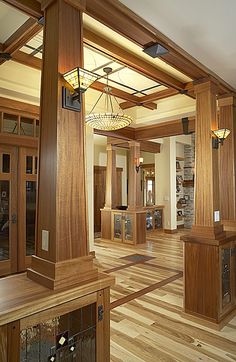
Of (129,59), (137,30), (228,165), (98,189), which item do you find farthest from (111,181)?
(137,30)

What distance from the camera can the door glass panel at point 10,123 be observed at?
4.35 m

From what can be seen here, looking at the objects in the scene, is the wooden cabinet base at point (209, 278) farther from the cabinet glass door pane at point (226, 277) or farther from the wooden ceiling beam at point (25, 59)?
the wooden ceiling beam at point (25, 59)

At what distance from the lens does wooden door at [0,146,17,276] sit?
14.1 feet

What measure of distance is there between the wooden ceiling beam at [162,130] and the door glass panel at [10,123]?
10.6 feet

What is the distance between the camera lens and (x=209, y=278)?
2.88 m

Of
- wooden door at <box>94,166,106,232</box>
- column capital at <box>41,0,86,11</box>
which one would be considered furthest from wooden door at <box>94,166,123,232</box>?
column capital at <box>41,0,86,11</box>

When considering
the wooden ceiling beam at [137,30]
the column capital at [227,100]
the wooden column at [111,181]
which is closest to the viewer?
the wooden ceiling beam at [137,30]

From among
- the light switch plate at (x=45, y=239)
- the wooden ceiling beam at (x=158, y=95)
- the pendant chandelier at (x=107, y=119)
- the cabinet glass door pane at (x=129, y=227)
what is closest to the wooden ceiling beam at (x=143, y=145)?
the cabinet glass door pane at (x=129, y=227)

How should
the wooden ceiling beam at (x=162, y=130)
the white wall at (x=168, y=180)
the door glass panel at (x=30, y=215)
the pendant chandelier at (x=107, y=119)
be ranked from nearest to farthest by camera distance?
1. the pendant chandelier at (x=107, y=119)
2. the door glass panel at (x=30, y=215)
3. the wooden ceiling beam at (x=162, y=130)
4. the white wall at (x=168, y=180)

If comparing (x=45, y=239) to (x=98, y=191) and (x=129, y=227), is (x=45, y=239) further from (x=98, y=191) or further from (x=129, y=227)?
(x=98, y=191)

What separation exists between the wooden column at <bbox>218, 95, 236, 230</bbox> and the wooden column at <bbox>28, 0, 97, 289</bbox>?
2.47 m

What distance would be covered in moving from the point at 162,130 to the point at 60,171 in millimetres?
4972

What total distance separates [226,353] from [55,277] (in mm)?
1855

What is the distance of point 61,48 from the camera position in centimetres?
165
